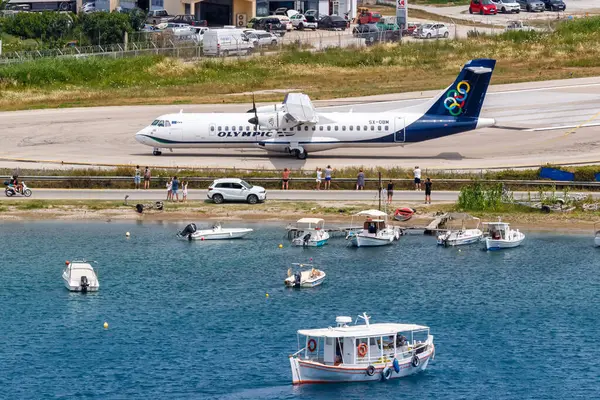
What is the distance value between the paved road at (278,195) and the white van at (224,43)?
207ft

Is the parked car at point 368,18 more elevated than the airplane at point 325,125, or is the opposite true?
the parked car at point 368,18

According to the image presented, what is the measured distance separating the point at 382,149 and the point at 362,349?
5470 centimetres

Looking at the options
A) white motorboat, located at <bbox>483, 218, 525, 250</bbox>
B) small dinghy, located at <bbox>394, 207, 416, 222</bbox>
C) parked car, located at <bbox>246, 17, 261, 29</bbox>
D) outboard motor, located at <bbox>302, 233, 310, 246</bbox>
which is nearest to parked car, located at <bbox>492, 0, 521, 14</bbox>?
parked car, located at <bbox>246, 17, 261, 29</bbox>

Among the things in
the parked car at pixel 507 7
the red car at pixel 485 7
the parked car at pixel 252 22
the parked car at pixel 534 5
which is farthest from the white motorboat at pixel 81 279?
the parked car at pixel 534 5

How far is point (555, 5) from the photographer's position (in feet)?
618

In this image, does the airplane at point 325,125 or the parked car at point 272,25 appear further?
the parked car at point 272,25

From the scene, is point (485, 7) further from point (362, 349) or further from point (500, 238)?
point (362, 349)

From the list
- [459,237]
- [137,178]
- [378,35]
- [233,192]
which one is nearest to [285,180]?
[233,192]

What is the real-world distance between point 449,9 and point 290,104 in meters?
110

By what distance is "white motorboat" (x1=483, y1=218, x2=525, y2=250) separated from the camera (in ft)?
250

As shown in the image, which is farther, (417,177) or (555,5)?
(555,5)

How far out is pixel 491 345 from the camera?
56.9 metres

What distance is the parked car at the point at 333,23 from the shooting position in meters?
176

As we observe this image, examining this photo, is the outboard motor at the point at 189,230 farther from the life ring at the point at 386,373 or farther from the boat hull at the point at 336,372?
the life ring at the point at 386,373
